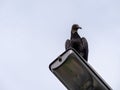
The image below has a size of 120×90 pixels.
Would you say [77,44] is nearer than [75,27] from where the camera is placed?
Yes

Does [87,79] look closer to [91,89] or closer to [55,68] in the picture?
[91,89]

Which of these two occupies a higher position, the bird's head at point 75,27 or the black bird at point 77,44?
the bird's head at point 75,27

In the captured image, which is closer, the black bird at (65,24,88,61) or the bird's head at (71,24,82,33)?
the black bird at (65,24,88,61)

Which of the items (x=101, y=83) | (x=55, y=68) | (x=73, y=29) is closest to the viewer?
(x=101, y=83)

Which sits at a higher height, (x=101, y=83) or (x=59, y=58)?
(x=59, y=58)

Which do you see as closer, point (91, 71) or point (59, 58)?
point (91, 71)

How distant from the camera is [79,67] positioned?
2.76 metres

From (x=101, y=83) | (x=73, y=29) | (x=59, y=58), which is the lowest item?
(x=101, y=83)

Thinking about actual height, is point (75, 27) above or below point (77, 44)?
above

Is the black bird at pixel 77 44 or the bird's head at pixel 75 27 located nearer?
the black bird at pixel 77 44

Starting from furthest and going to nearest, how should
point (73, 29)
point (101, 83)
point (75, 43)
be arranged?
point (73, 29), point (75, 43), point (101, 83)

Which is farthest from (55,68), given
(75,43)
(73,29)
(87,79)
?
(73,29)

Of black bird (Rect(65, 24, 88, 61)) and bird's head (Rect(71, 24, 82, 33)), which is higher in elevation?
bird's head (Rect(71, 24, 82, 33))

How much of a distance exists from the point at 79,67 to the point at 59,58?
24 cm
